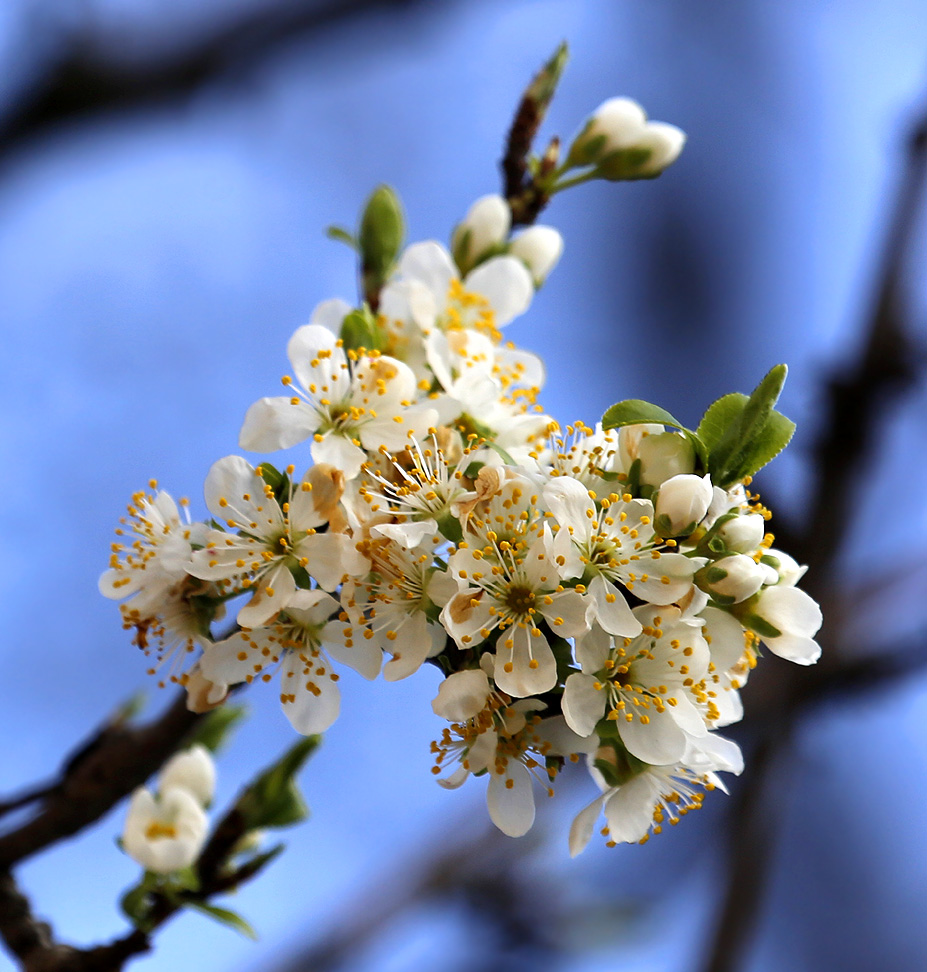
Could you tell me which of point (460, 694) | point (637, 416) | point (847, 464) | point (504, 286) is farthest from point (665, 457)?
point (847, 464)

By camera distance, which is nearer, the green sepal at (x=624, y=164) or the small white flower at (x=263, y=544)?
the small white flower at (x=263, y=544)

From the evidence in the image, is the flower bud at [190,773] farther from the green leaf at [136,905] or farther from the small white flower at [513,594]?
the small white flower at [513,594]

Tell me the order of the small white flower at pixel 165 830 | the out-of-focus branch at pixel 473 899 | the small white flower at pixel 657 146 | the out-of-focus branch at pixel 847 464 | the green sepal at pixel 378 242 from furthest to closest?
the out-of-focus branch at pixel 473 899 → the out-of-focus branch at pixel 847 464 → the small white flower at pixel 657 146 → the green sepal at pixel 378 242 → the small white flower at pixel 165 830

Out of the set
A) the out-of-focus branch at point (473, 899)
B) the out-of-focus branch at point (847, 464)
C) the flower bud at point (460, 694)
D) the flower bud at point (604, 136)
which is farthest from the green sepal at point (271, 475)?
the out-of-focus branch at point (473, 899)

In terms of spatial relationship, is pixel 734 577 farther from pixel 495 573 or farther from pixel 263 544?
pixel 263 544

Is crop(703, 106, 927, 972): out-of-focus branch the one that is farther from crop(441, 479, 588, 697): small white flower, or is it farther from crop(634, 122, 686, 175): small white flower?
crop(441, 479, 588, 697): small white flower

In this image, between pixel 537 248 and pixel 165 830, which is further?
pixel 537 248
